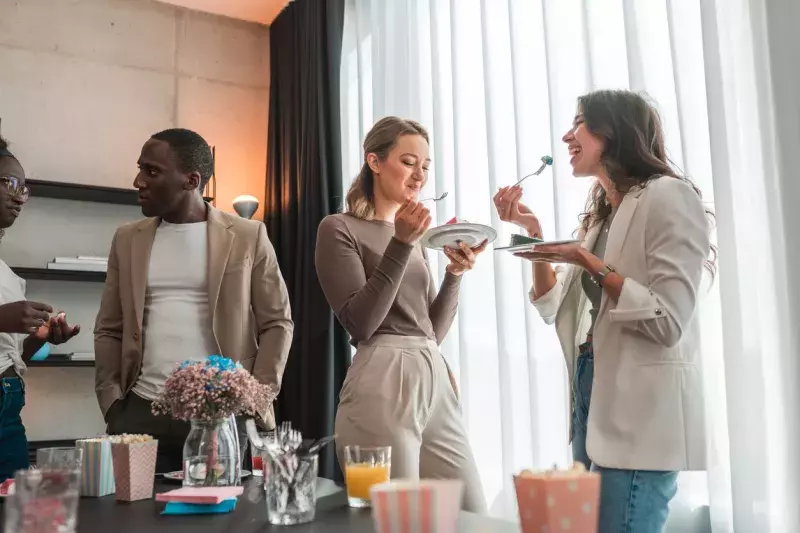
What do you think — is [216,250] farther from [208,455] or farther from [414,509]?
[414,509]

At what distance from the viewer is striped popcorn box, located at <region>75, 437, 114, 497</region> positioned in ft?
4.42

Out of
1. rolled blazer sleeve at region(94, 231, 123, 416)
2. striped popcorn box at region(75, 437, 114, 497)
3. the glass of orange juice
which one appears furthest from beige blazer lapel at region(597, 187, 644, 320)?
rolled blazer sleeve at region(94, 231, 123, 416)

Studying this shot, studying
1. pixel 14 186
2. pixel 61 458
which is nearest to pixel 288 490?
pixel 61 458

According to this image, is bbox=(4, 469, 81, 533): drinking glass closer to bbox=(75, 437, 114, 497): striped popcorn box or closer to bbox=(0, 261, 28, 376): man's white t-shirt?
bbox=(75, 437, 114, 497): striped popcorn box

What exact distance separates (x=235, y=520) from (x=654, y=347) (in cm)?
85

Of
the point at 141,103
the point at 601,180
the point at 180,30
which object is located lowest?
the point at 601,180

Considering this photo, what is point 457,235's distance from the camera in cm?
191

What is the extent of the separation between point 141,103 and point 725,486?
378 cm

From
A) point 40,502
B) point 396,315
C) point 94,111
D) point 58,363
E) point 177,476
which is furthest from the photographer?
point 94,111

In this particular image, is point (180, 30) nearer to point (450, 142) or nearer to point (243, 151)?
point (243, 151)

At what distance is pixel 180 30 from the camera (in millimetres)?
4504

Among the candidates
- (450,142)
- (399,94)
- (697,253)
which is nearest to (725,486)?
(697,253)

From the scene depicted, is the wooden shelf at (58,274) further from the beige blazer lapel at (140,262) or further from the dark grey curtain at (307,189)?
the beige blazer lapel at (140,262)

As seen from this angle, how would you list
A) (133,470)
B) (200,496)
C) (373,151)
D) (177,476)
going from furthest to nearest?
(373,151) → (177,476) → (133,470) → (200,496)
